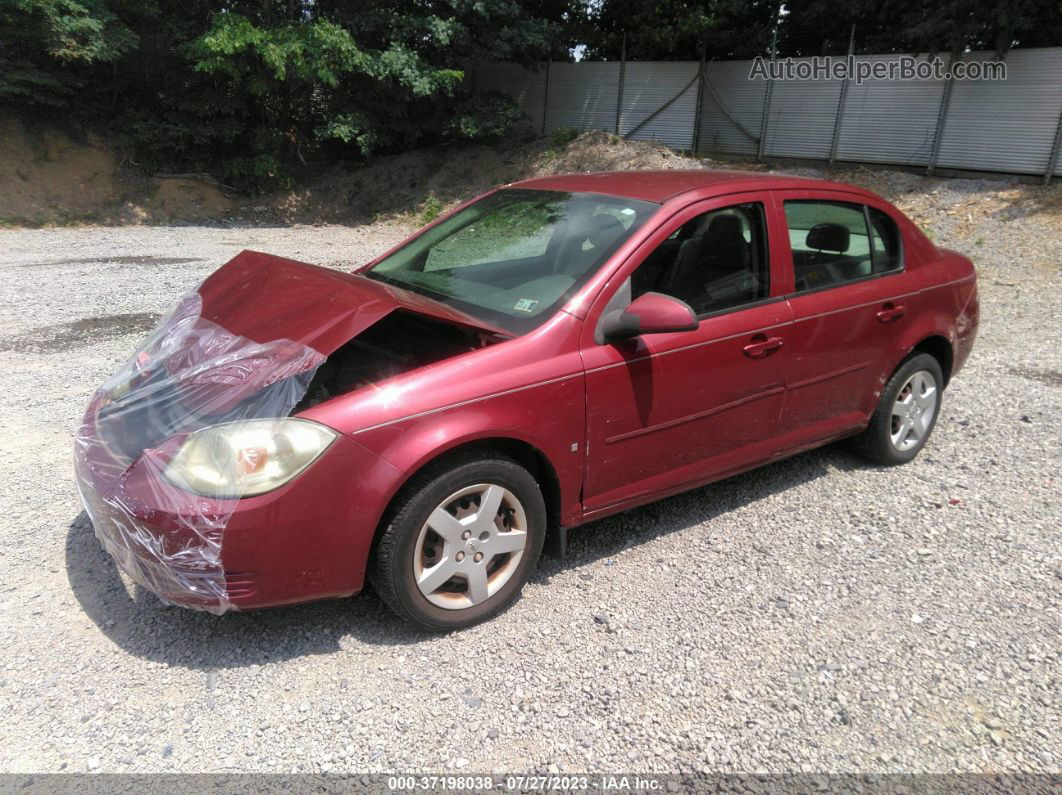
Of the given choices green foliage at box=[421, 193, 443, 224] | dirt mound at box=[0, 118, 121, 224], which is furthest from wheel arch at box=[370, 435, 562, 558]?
dirt mound at box=[0, 118, 121, 224]

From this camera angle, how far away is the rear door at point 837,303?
147 inches

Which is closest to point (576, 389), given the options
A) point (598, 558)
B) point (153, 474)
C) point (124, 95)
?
point (598, 558)

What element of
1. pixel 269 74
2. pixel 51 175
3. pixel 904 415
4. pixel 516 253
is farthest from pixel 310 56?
pixel 904 415

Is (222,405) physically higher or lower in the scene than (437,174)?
higher

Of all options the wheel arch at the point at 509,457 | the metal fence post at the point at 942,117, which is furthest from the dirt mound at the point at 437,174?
the wheel arch at the point at 509,457

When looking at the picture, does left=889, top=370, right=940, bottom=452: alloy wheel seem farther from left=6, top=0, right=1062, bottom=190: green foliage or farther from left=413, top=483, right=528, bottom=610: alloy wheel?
left=6, top=0, right=1062, bottom=190: green foliage

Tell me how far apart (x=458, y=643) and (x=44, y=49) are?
18.6 metres

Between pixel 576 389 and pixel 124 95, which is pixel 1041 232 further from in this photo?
pixel 124 95

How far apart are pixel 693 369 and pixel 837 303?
42.1 inches

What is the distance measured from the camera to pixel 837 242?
159 inches

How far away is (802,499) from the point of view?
13.5ft

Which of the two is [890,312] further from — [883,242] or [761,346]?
[761,346]

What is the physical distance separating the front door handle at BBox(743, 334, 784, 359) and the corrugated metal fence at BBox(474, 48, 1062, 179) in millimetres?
13091

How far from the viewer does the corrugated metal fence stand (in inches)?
531
